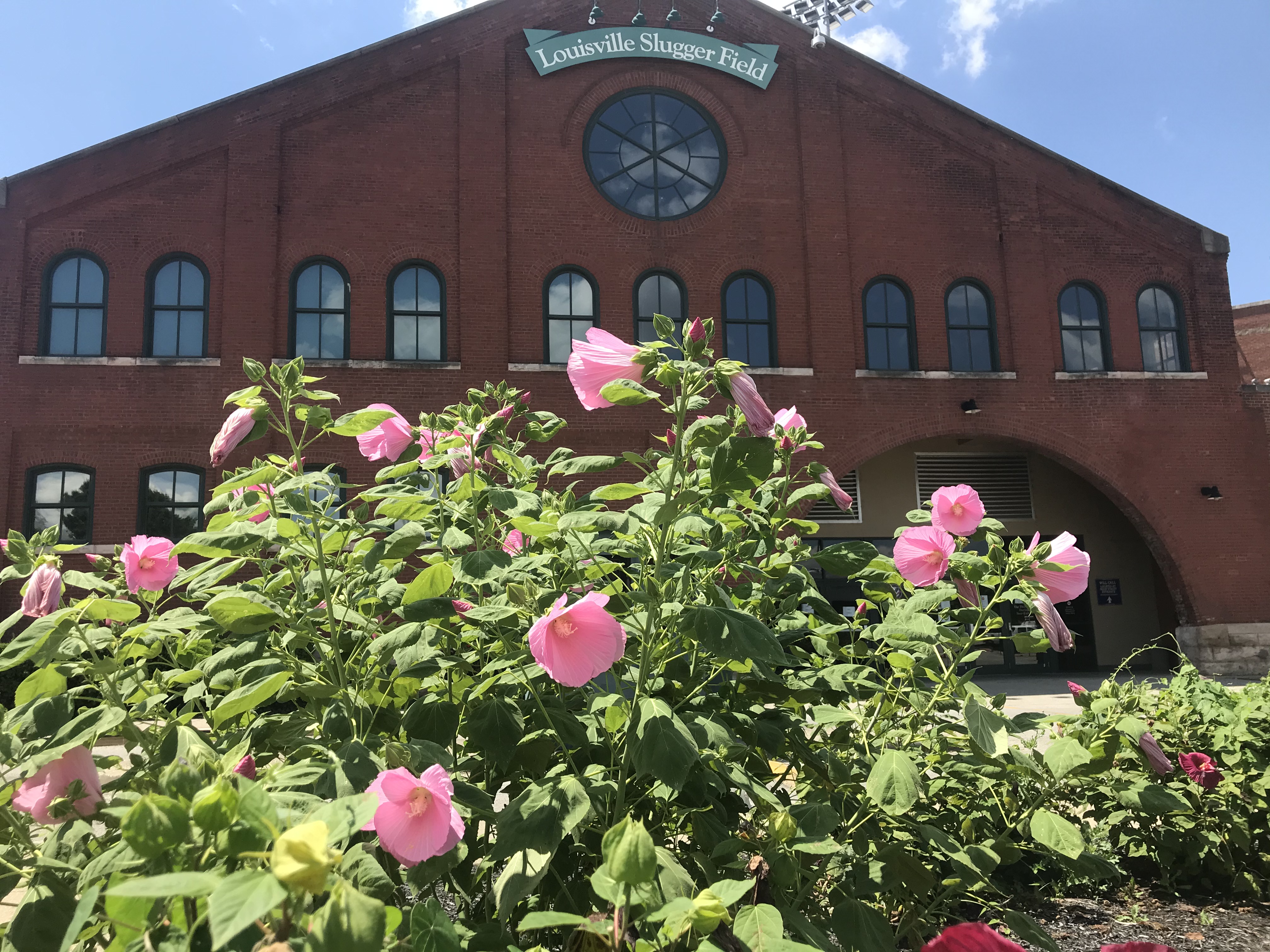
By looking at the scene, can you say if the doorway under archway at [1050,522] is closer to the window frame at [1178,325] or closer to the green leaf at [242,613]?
the window frame at [1178,325]

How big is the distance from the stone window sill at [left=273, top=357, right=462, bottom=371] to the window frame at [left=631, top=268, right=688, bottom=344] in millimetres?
3265

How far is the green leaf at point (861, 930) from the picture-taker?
1.75 m

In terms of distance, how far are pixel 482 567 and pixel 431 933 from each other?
27.6 inches

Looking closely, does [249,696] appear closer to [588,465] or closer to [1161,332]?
[588,465]

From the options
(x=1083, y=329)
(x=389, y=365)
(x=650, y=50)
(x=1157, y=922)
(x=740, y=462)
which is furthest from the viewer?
(x=1083, y=329)

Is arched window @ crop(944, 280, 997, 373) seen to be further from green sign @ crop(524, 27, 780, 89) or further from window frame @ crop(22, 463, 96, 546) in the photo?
window frame @ crop(22, 463, 96, 546)

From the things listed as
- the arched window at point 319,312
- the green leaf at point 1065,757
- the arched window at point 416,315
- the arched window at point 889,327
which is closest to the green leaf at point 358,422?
the green leaf at point 1065,757

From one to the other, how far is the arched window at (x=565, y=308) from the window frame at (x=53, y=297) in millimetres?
7236

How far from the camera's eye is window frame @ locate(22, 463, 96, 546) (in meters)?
14.8

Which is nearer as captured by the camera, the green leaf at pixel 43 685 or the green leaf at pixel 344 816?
the green leaf at pixel 344 816

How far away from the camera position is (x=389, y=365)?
15.9m

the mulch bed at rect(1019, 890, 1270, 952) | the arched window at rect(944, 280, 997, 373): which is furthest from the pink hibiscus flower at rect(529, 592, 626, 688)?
the arched window at rect(944, 280, 997, 373)

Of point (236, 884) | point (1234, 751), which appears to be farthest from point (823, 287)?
point (236, 884)

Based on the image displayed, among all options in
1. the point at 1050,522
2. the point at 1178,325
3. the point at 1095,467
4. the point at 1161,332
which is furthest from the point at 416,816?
the point at 1178,325
